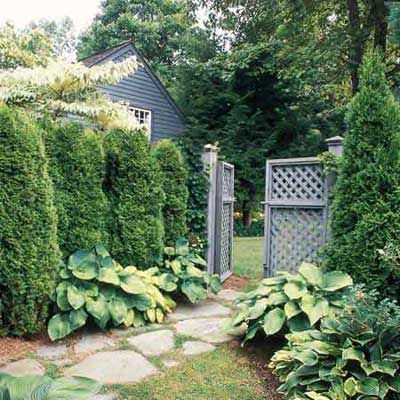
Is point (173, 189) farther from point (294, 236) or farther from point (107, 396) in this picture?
point (107, 396)

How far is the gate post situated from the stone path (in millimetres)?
1277

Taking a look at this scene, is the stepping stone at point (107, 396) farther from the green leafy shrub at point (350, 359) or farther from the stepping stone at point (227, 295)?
the stepping stone at point (227, 295)

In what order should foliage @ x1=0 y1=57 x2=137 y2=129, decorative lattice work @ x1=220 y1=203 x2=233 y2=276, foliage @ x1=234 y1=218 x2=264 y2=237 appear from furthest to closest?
1. foliage @ x1=234 y1=218 x2=264 y2=237
2. foliage @ x1=0 y1=57 x2=137 y2=129
3. decorative lattice work @ x1=220 y1=203 x2=233 y2=276

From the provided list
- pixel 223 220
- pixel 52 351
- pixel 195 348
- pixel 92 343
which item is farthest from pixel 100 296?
pixel 223 220

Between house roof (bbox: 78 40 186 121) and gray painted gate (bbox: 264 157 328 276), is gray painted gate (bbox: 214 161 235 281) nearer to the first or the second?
gray painted gate (bbox: 264 157 328 276)

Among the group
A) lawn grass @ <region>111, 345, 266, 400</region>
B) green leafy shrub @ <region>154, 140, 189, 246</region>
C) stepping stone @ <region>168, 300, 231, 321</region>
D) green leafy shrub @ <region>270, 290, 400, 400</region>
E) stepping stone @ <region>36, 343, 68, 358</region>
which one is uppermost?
green leafy shrub @ <region>154, 140, 189, 246</region>

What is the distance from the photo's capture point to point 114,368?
2.41m

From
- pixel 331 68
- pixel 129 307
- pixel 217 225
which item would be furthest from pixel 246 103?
pixel 129 307

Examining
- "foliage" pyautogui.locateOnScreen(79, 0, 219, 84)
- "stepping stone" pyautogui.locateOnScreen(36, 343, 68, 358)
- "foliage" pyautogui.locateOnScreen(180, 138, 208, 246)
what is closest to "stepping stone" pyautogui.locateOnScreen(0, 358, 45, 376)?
"stepping stone" pyautogui.locateOnScreen(36, 343, 68, 358)

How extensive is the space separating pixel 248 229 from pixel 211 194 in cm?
709

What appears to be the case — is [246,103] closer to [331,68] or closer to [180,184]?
[331,68]

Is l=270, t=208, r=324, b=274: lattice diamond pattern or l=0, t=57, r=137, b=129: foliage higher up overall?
l=0, t=57, r=137, b=129: foliage

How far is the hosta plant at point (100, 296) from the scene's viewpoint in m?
2.88

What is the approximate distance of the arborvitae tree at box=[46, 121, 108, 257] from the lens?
319 centimetres
